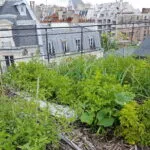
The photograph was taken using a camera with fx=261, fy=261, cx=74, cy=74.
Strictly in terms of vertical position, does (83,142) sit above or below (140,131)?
below

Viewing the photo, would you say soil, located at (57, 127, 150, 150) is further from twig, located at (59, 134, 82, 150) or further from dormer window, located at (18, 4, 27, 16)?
dormer window, located at (18, 4, 27, 16)

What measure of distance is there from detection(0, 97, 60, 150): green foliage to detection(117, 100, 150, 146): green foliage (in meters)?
0.43

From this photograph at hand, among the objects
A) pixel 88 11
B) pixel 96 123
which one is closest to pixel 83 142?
pixel 96 123

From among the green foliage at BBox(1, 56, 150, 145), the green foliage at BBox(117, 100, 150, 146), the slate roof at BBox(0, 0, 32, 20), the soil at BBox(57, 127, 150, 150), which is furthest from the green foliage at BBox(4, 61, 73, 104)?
the slate roof at BBox(0, 0, 32, 20)

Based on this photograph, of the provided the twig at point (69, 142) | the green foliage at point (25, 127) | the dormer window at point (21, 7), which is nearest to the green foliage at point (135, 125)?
the twig at point (69, 142)

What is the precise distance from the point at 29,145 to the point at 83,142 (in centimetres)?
43

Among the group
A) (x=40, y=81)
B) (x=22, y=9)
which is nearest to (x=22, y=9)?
(x=22, y=9)

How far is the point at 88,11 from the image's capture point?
116 ft

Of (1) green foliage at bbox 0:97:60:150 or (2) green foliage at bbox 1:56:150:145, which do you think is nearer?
(1) green foliage at bbox 0:97:60:150

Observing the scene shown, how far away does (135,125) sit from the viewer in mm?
1602

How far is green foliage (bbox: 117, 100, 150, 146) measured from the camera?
1609mm

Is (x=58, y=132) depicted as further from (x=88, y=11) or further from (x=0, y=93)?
(x=88, y=11)

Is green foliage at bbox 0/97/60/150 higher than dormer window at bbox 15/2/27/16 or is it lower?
lower

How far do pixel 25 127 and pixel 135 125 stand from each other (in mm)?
665
